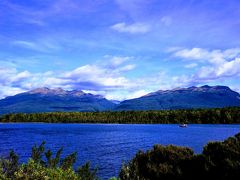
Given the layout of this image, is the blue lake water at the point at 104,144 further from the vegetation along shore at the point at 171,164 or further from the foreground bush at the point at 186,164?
the vegetation along shore at the point at 171,164

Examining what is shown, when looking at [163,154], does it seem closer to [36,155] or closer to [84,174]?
[84,174]

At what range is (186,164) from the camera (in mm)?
25609

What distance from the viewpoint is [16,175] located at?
53.8ft

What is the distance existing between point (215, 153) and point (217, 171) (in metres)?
1.80

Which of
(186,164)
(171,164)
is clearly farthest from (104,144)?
(186,164)

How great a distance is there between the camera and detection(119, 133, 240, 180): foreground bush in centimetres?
2292

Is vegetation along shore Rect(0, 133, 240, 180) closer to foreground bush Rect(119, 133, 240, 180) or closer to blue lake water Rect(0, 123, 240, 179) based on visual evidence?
foreground bush Rect(119, 133, 240, 180)

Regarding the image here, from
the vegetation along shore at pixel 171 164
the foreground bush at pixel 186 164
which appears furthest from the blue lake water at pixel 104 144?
the vegetation along shore at pixel 171 164

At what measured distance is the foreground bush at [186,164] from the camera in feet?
75.2

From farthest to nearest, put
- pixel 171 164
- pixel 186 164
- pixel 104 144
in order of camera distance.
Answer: pixel 104 144 < pixel 171 164 < pixel 186 164

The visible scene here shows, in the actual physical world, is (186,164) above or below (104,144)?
above

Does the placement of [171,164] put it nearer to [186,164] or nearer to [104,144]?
[186,164]

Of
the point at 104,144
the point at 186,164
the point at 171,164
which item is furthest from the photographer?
the point at 104,144

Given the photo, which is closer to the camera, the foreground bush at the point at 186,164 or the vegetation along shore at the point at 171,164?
the vegetation along shore at the point at 171,164
